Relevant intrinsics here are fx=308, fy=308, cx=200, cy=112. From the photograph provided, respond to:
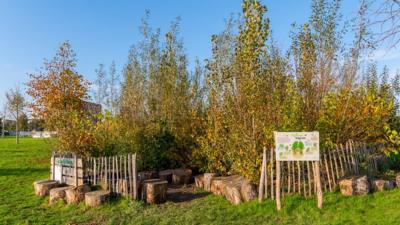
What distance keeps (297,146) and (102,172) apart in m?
4.81

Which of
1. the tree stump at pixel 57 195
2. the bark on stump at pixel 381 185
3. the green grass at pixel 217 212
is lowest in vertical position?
the green grass at pixel 217 212

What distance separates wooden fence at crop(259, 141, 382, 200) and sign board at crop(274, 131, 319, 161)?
0.89 ft

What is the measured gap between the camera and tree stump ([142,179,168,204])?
719 centimetres

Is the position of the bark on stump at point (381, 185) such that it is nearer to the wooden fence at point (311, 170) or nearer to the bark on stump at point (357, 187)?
the bark on stump at point (357, 187)

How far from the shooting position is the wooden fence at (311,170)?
6637 mm

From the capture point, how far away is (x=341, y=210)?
5.85 metres

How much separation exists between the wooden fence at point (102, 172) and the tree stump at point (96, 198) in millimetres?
443

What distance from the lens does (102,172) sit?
7852 millimetres

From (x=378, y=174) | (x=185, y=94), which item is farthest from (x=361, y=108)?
(x=185, y=94)

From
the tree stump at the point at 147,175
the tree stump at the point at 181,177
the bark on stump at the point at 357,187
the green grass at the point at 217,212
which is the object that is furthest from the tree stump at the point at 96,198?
the bark on stump at the point at 357,187

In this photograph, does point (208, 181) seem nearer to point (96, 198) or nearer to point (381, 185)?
point (96, 198)

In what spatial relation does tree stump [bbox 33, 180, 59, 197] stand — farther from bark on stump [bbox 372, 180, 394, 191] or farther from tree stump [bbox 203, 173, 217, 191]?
bark on stump [bbox 372, 180, 394, 191]

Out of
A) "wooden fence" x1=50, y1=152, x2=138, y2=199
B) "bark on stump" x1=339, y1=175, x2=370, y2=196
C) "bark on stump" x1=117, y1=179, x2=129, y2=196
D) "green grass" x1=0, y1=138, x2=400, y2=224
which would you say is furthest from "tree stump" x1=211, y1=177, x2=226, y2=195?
"bark on stump" x1=339, y1=175, x2=370, y2=196

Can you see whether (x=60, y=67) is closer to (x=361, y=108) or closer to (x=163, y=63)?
(x=163, y=63)
